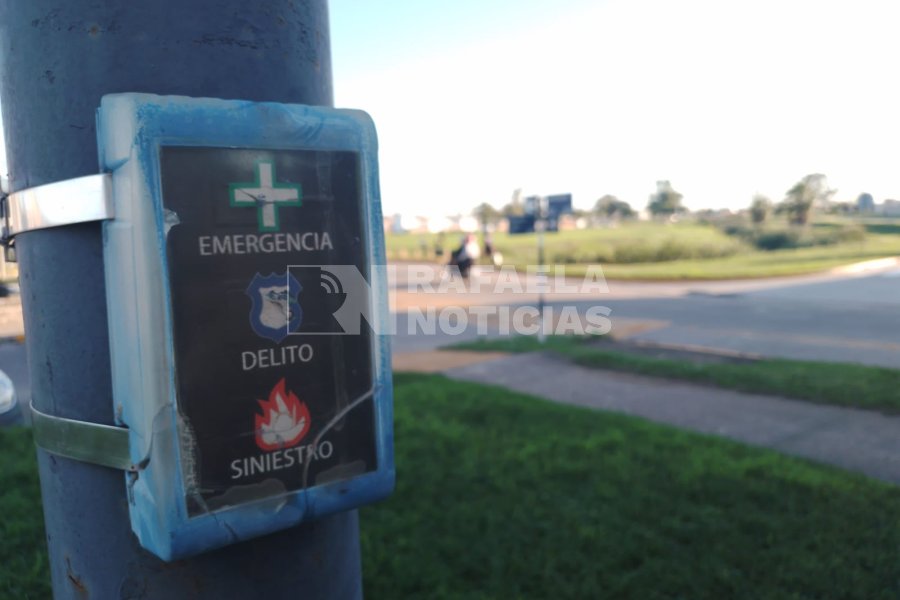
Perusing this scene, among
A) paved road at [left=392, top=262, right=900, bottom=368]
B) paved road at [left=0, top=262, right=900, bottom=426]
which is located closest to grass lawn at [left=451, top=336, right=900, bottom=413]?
paved road at [left=392, top=262, right=900, bottom=368]

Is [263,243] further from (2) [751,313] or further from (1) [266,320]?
(2) [751,313]

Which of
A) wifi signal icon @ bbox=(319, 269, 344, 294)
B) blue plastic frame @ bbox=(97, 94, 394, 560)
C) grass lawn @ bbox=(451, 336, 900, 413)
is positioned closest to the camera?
blue plastic frame @ bbox=(97, 94, 394, 560)

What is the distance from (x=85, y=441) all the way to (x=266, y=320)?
44 centimetres

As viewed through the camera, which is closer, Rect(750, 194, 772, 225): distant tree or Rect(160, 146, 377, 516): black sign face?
Rect(160, 146, 377, 516): black sign face

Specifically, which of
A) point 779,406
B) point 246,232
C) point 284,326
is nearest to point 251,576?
point 284,326

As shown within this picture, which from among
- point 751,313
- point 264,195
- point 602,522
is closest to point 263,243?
point 264,195

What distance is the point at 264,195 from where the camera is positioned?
5.15 feet

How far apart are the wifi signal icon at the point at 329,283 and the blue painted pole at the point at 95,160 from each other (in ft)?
1.28

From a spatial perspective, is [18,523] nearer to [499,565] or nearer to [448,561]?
[448,561]

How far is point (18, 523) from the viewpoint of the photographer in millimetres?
4156

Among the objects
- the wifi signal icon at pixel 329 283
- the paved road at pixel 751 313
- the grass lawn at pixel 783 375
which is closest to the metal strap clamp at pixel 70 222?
the wifi signal icon at pixel 329 283

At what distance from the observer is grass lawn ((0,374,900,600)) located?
358 centimetres

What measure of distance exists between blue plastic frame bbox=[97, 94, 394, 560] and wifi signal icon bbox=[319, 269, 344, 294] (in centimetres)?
26

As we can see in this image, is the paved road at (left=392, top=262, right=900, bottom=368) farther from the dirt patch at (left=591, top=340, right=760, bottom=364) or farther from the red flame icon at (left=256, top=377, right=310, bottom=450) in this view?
the red flame icon at (left=256, top=377, right=310, bottom=450)
